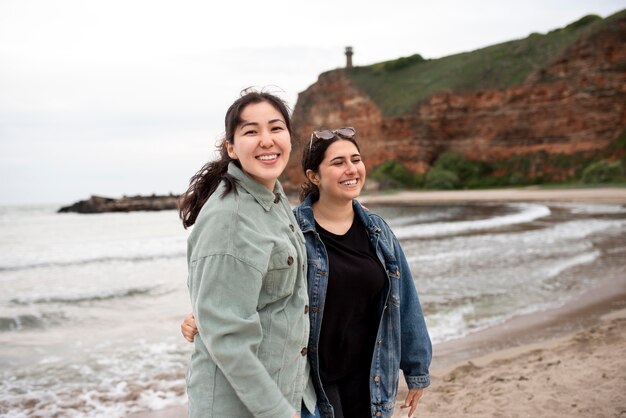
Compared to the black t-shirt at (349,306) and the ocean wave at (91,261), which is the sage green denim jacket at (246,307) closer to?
the black t-shirt at (349,306)

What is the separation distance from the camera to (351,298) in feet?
7.44

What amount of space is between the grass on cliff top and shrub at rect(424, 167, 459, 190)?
793 centimetres

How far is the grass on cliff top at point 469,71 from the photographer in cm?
5009

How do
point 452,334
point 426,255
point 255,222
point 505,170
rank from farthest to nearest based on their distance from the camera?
1. point 505,170
2. point 426,255
3. point 452,334
4. point 255,222

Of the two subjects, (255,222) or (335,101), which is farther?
(335,101)

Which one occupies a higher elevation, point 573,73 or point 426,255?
point 573,73

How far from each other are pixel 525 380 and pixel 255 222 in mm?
3578

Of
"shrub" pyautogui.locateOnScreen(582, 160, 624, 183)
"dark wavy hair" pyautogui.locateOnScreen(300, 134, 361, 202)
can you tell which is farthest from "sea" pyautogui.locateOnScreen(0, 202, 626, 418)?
"shrub" pyautogui.locateOnScreen(582, 160, 624, 183)

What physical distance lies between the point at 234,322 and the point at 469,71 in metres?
Answer: 57.6

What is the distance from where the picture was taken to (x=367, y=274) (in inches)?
89.7

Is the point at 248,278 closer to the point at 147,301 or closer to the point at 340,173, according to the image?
the point at 340,173

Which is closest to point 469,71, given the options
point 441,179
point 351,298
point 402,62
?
point 402,62

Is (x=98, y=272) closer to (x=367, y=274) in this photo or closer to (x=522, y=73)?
(x=367, y=274)

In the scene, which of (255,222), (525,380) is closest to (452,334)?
(525,380)
